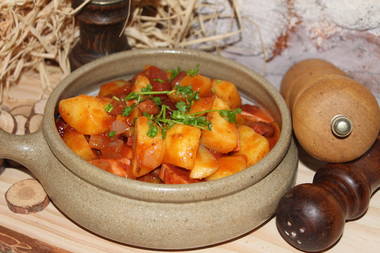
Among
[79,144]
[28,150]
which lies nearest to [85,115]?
[79,144]

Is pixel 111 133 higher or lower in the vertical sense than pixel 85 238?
higher

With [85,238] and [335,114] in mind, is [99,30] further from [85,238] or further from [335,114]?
[335,114]

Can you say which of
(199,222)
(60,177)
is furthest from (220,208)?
(60,177)

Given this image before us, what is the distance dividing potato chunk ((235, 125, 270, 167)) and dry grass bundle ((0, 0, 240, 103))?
57cm

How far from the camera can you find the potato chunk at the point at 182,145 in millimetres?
1517

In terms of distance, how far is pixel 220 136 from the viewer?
1.61m

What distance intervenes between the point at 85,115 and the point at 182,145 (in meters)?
0.32

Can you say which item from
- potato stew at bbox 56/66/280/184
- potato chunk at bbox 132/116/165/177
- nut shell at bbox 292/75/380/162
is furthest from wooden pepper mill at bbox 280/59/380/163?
potato chunk at bbox 132/116/165/177

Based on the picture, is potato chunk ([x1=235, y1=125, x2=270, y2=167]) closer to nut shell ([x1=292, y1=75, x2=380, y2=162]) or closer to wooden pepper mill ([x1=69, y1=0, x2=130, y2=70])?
nut shell ([x1=292, y1=75, x2=380, y2=162])

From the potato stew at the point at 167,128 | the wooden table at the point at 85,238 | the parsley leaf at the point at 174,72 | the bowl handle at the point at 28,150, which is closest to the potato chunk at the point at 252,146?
the potato stew at the point at 167,128

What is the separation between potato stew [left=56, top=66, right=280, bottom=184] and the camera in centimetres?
153

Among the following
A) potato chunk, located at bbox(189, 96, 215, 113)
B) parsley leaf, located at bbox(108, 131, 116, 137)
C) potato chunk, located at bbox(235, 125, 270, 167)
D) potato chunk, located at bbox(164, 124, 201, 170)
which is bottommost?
potato chunk, located at bbox(235, 125, 270, 167)

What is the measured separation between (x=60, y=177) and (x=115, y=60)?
529mm

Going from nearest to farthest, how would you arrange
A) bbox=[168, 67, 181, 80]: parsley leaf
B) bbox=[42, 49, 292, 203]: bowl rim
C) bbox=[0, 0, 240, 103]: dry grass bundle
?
bbox=[42, 49, 292, 203]: bowl rim < bbox=[168, 67, 181, 80]: parsley leaf < bbox=[0, 0, 240, 103]: dry grass bundle
